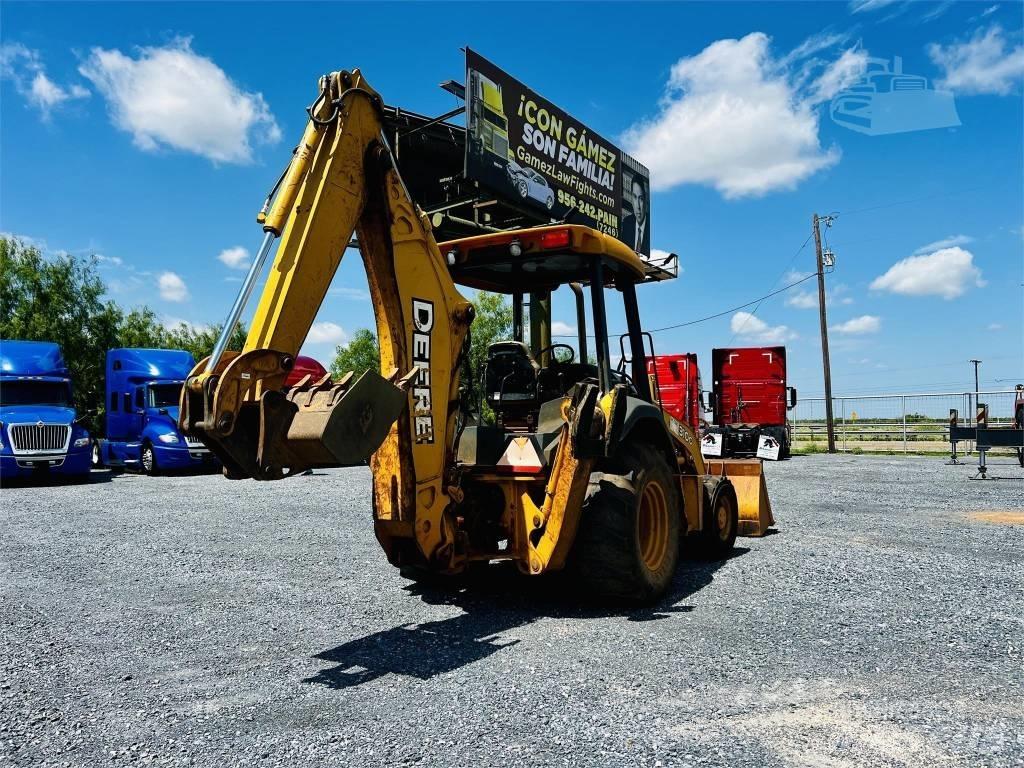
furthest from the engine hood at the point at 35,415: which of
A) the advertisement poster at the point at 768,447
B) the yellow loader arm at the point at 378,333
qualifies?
the advertisement poster at the point at 768,447

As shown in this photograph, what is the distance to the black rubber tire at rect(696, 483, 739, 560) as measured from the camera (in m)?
7.48

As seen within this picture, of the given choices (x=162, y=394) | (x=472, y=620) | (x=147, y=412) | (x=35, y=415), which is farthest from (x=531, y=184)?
(x=472, y=620)

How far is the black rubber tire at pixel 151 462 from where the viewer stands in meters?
19.2

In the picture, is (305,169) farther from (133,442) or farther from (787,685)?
(133,442)

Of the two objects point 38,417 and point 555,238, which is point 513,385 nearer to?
point 555,238

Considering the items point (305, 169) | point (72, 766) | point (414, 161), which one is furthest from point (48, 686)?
point (414, 161)

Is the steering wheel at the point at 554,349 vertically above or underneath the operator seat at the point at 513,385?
above

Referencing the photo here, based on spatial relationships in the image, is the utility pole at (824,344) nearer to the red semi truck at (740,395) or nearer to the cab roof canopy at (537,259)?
the red semi truck at (740,395)

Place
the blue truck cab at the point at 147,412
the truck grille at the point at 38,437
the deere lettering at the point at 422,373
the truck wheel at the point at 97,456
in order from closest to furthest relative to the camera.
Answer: the deere lettering at the point at 422,373 < the truck grille at the point at 38,437 < the blue truck cab at the point at 147,412 < the truck wheel at the point at 97,456

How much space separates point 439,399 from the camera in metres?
5.17

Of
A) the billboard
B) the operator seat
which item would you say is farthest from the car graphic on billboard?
the operator seat

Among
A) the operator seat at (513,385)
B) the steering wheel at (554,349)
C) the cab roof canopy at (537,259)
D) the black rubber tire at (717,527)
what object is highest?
the cab roof canopy at (537,259)

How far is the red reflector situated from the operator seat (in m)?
0.82

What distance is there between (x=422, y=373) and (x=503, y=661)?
1.84m
